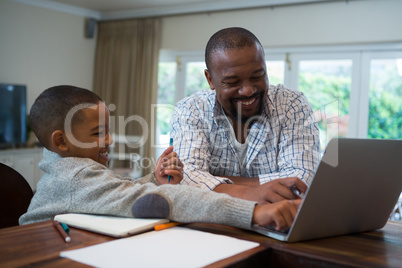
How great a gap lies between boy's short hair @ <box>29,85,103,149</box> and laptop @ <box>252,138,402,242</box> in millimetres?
651

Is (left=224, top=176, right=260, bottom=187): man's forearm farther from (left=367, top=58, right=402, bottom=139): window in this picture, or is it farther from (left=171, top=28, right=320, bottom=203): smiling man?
(left=367, top=58, right=402, bottom=139): window

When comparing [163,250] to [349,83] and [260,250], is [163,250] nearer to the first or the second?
[260,250]

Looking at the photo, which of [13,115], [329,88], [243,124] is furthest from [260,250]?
[13,115]

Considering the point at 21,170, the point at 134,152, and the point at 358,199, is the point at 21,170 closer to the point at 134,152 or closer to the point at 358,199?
the point at 134,152

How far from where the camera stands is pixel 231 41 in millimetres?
1695

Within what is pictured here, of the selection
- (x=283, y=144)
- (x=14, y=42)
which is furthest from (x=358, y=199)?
(x=14, y=42)

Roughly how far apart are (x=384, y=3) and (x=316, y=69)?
101cm

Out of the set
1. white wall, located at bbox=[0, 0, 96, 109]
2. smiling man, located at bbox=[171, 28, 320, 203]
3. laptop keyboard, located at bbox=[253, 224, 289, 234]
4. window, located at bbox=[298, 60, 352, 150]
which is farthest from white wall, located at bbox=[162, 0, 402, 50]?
laptop keyboard, located at bbox=[253, 224, 289, 234]

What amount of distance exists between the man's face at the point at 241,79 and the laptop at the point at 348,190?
0.67 m

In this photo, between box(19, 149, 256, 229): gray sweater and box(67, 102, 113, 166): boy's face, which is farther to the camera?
box(67, 102, 113, 166): boy's face

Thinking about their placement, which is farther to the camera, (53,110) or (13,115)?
(13,115)

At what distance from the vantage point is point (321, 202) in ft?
3.08

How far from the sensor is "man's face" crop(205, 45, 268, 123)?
1.63 meters

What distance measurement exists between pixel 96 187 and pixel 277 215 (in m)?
0.44
